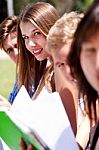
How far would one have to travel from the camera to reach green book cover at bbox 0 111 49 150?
5.60 ft

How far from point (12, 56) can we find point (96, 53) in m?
Result: 2.21

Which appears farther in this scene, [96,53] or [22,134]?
[22,134]

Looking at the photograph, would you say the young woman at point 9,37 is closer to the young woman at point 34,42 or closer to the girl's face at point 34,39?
the young woman at point 34,42

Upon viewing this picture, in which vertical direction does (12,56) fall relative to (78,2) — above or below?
above

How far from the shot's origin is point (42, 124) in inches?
71.2

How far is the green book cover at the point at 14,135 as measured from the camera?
171 cm

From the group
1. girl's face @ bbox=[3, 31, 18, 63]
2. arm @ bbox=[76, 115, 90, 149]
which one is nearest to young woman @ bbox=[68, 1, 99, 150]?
arm @ bbox=[76, 115, 90, 149]

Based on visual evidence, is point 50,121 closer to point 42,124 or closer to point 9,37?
point 42,124

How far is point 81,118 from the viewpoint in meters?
1.97

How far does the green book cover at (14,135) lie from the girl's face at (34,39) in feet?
2.28

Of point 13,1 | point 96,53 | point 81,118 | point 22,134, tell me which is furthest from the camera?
point 13,1

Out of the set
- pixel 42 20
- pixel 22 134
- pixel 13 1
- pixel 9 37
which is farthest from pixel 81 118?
pixel 13 1

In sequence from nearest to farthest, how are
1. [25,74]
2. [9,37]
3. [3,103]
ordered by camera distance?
[3,103] < [25,74] < [9,37]

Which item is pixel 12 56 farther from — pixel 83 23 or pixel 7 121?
pixel 83 23
